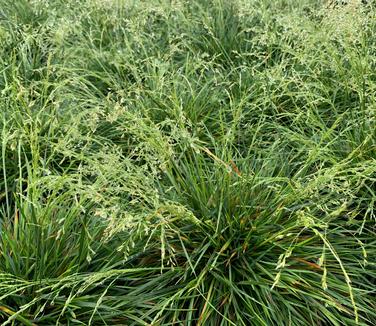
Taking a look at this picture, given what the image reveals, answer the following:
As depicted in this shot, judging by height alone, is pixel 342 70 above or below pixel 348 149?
above

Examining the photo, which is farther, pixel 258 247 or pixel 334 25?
pixel 334 25

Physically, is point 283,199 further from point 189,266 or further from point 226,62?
point 226,62

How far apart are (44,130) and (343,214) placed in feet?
5.66

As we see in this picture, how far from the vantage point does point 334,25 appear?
10.6 feet

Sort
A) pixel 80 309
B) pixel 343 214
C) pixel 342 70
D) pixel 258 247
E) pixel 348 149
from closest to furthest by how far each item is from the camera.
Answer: pixel 80 309
pixel 258 247
pixel 343 214
pixel 348 149
pixel 342 70

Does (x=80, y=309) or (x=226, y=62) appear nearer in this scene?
(x=80, y=309)

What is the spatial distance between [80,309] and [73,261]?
0.66 ft

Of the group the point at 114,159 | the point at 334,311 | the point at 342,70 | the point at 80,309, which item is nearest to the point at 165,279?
the point at 80,309

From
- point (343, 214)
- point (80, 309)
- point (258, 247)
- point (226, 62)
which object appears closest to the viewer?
point (80, 309)

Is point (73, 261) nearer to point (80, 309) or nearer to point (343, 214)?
point (80, 309)

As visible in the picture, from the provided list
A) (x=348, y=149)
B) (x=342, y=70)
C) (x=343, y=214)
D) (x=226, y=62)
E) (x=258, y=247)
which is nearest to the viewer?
(x=258, y=247)

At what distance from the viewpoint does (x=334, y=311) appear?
2.28 m

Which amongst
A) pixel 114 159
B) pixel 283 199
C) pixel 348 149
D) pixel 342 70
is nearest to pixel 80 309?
pixel 114 159

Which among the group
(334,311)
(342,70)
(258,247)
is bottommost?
(334,311)
